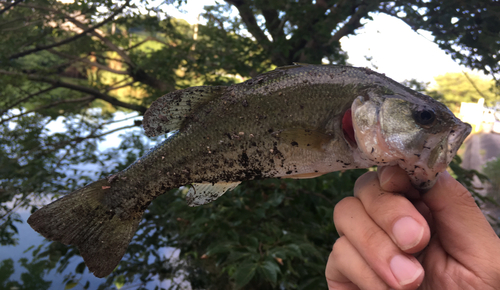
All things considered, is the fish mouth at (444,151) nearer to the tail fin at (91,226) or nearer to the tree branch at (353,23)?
the tail fin at (91,226)

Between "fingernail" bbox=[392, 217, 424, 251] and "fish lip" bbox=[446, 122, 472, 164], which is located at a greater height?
"fish lip" bbox=[446, 122, 472, 164]

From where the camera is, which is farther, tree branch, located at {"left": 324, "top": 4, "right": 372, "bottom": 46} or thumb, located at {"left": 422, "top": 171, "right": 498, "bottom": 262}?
tree branch, located at {"left": 324, "top": 4, "right": 372, "bottom": 46}

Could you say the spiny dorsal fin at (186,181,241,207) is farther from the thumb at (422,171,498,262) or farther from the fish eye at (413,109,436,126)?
the thumb at (422,171,498,262)

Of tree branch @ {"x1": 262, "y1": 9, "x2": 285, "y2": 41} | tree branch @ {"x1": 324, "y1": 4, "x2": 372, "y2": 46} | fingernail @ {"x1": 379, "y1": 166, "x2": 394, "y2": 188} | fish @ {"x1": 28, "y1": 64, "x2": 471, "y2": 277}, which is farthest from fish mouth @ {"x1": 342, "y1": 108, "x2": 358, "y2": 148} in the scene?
tree branch @ {"x1": 262, "y1": 9, "x2": 285, "y2": 41}

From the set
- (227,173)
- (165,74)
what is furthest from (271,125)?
(165,74)

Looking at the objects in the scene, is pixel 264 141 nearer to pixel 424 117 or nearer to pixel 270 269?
pixel 424 117

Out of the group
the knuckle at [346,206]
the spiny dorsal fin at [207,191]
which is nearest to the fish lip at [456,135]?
the knuckle at [346,206]

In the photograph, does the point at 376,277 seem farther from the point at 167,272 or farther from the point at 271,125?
the point at 167,272

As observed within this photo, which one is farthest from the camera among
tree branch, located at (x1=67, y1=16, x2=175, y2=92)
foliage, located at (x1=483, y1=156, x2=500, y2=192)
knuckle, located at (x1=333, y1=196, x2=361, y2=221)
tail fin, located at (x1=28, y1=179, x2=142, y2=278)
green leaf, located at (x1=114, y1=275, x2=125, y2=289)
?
foliage, located at (x1=483, y1=156, x2=500, y2=192)

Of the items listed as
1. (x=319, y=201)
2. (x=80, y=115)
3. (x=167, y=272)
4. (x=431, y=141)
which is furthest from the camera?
(x=80, y=115)
